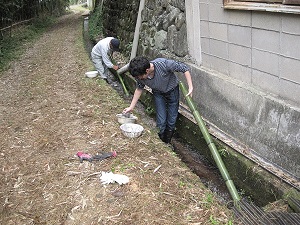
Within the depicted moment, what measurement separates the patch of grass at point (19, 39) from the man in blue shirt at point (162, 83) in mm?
7543

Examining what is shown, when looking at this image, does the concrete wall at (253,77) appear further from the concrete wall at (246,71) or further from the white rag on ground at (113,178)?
the white rag on ground at (113,178)

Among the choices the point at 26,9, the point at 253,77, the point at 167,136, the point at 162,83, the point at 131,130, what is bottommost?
the point at 167,136

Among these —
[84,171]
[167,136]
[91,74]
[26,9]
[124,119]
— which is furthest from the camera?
[26,9]

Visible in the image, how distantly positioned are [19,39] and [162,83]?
46.1ft

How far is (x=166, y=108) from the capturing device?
691cm

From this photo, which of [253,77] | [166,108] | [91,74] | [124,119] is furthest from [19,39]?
[253,77]

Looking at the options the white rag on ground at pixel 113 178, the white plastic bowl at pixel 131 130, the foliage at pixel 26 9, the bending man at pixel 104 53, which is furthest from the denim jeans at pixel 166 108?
the foliage at pixel 26 9

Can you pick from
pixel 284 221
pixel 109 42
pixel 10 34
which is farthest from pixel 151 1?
→ pixel 10 34

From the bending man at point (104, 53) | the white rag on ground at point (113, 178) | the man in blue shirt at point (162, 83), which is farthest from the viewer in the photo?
the bending man at point (104, 53)

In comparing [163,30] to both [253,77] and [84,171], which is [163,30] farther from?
[84,171]

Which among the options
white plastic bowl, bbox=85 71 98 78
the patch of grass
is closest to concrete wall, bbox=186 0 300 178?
white plastic bowl, bbox=85 71 98 78

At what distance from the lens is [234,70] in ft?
19.8

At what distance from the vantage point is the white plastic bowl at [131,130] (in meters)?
5.75

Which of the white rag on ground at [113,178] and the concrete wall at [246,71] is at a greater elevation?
the concrete wall at [246,71]
